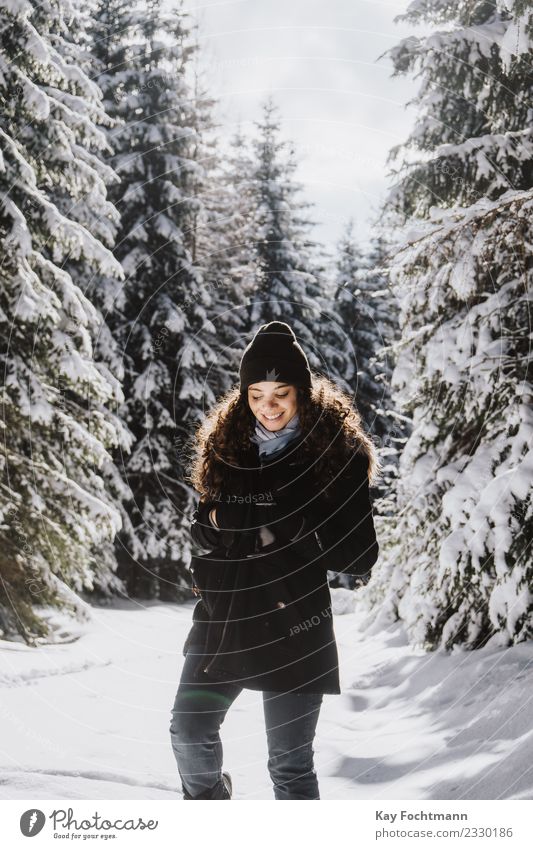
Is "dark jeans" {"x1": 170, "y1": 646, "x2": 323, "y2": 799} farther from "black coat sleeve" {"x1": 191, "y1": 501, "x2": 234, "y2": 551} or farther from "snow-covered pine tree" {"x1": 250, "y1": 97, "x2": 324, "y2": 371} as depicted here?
"snow-covered pine tree" {"x1": 250, "y1": 97, "x2": 324, "y2": 371}

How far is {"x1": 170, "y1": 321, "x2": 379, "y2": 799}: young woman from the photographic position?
2.50m

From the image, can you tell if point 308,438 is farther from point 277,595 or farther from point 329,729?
point 329,729

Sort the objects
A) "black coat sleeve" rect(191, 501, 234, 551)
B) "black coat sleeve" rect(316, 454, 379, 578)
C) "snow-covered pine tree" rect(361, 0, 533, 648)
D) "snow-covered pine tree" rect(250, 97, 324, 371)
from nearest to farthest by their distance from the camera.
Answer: "black coat sleeve" rect(316, 454, 379, 578) → "black coat sleeve" rect(191, 501, 234, 551) → "snow-covered pine tree" rect(361, 0, 533, 648) → "snow-covered pine tree" rect(250, 97, 324, 371)

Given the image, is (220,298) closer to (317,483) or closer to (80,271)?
(80,271)

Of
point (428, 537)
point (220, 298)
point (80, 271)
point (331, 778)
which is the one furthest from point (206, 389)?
point (331, 778)

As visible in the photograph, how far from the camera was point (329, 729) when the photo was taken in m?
5.08

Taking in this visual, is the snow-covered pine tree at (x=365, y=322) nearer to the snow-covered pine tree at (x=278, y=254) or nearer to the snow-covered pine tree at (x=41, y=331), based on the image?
the snow-covered pine tree at (x=278, y=254)

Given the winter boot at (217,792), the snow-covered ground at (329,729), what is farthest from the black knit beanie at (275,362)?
the snow-covered ground at (329,729)

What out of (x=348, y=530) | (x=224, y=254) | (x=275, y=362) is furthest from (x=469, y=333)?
(x=224, y=254)

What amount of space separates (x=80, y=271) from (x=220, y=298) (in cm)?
415

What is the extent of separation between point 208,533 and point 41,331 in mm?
4759

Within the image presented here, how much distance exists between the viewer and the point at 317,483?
101 inches

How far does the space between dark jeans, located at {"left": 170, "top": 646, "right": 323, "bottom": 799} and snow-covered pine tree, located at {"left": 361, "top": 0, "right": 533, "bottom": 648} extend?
2585 millimetres

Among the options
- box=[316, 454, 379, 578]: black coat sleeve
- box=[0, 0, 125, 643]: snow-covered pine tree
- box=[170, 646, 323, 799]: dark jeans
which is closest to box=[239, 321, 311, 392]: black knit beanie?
box=[316, 454, 379, 578]: black coat sleeve
